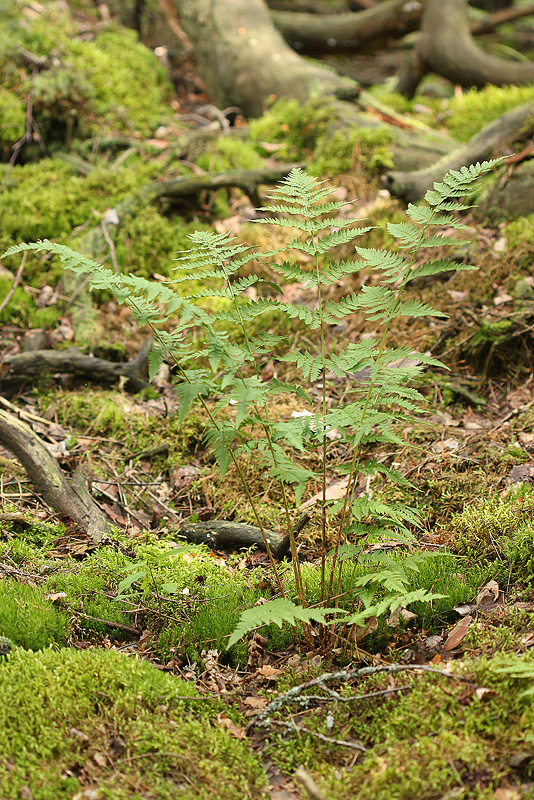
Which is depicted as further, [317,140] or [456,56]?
[456,56]

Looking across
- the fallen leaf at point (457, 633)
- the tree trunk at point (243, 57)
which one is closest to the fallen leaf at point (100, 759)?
the fallen leaf at point (457, 633)

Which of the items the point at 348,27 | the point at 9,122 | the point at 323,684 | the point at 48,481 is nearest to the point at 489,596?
the point at 323,684

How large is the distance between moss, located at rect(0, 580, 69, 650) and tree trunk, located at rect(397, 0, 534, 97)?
9.22 meters

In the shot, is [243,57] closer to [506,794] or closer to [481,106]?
[481,106]

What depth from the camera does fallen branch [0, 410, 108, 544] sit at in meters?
3.60

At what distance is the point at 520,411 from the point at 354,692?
2439mm

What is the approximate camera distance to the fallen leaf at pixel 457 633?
2.57 metres

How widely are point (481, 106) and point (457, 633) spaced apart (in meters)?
7.90

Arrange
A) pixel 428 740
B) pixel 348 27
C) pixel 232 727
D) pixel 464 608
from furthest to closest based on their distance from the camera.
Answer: pixel 348 27 → pixel 464 608 → pixel 232 727 → pixel 428 740

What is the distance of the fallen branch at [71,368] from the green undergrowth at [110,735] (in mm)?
2525

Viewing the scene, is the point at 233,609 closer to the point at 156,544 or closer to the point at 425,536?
the point at 156,544

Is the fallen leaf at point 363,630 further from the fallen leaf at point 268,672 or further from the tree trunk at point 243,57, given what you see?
the tree trunk at point 243,57

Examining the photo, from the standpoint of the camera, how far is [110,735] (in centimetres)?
216

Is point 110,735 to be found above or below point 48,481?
above
